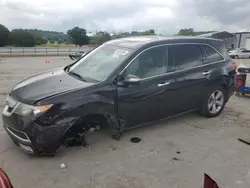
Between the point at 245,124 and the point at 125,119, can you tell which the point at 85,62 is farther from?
the point at 245,124

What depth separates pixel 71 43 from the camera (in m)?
63.7

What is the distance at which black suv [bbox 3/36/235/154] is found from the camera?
11.0 ft

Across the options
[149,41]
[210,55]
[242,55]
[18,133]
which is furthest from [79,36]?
[18,133]

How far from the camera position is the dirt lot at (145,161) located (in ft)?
9.95

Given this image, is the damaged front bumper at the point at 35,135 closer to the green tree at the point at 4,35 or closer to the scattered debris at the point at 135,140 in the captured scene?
the scattered debris at the point at 135,140

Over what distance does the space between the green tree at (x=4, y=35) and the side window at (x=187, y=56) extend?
165 feet

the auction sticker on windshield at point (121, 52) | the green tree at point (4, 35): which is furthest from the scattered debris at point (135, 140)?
the green tree at point (4, 35)

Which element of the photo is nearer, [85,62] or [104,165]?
[104,165]

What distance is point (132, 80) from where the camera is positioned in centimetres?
376

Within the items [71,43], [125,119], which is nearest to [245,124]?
[125,119]

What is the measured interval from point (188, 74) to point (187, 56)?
359 mm

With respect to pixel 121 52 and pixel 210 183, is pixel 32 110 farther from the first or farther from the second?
pixel 210 183

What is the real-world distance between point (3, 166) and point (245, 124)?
14.7 feet

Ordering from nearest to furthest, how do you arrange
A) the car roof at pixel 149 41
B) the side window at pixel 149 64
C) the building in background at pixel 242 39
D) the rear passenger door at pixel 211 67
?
the side window at pixel 149 64
the car roof at pixel 149 41
the rear passenger door at pixel 211 67
the building in background at pixel 242 39
